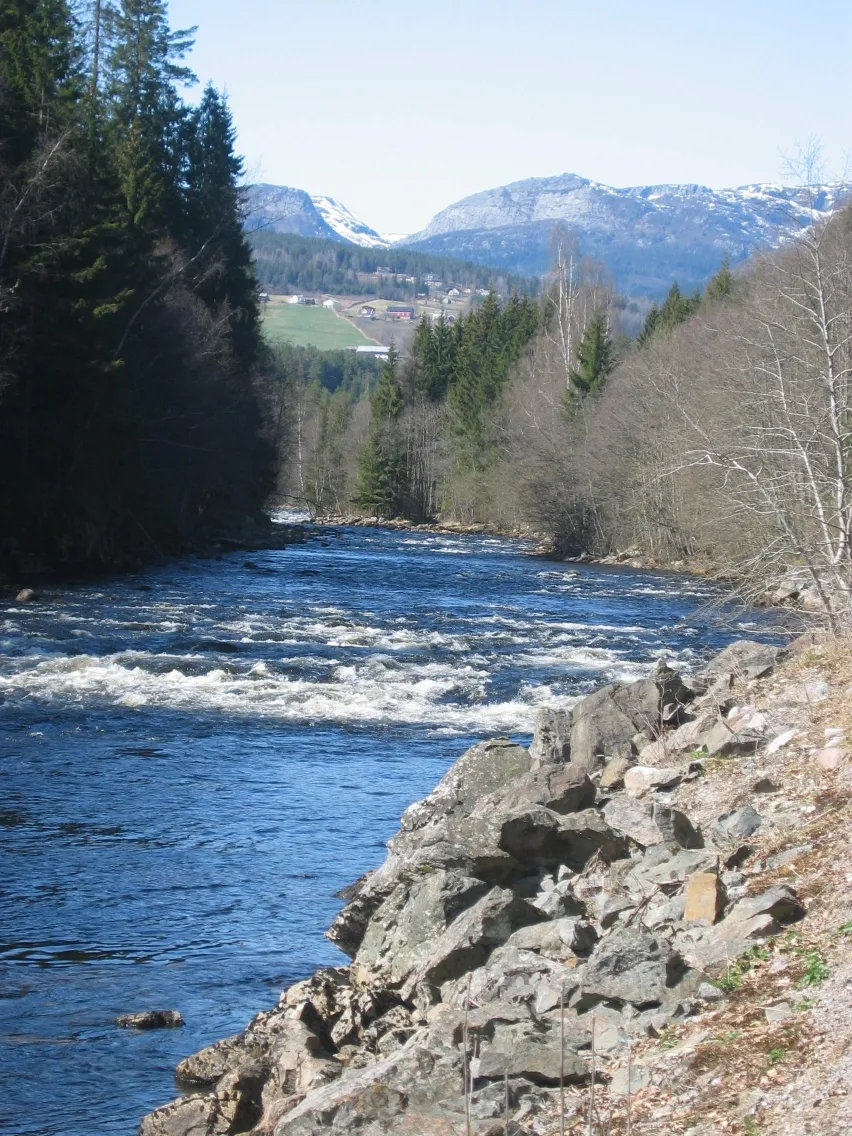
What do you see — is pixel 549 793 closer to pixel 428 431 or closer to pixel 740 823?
pixel 740 823

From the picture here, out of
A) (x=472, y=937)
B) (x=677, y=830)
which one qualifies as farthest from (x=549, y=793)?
(x=472, y=937)

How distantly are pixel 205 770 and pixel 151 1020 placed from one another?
6669mm

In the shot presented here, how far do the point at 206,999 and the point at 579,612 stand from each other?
23422mm

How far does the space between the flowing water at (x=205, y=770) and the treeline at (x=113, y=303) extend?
5.85 metres

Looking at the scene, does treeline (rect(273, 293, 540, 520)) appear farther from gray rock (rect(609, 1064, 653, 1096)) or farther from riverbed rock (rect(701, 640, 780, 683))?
gray rock (rect(609, 1064, 653, 1096))

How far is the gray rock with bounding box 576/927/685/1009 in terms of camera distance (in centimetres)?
637

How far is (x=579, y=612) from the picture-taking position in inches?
1243

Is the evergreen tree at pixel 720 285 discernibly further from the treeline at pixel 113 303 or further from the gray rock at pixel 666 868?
the gray rock at pixel 666 868

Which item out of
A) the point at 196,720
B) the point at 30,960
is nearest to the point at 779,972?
the point at 30,960

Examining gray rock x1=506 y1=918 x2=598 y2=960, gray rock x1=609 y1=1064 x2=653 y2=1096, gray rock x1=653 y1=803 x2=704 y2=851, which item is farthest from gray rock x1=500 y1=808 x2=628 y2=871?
gray rock x1=609 y1=1064 x2=653 y2=1096

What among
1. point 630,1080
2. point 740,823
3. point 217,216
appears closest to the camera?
point 630,1080

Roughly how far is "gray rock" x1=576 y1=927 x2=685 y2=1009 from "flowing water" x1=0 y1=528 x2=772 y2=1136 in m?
2.76

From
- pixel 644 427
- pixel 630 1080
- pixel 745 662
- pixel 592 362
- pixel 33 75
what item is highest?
pixel 33 75

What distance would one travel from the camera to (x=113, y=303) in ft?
125
